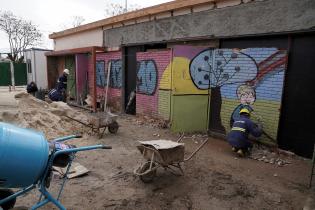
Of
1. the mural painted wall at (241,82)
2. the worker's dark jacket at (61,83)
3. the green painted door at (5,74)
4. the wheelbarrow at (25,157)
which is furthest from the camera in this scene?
the green painted door at (5,74)

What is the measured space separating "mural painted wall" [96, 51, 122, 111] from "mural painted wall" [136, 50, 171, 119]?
5.15 ft

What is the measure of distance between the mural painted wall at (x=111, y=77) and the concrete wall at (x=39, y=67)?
6.28 metres

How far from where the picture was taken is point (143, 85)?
32.4ft

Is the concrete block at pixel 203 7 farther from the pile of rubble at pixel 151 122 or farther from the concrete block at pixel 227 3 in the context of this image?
the pile of rubble at pixel 151 122

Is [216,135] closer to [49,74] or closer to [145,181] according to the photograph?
[145,181]

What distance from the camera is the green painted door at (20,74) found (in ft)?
66.0

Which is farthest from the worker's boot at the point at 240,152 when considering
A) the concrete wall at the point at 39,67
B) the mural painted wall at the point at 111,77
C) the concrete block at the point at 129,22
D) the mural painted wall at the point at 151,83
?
the concrete wall at the point at 39,67

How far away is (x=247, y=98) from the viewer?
268 inches

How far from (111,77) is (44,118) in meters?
4.76

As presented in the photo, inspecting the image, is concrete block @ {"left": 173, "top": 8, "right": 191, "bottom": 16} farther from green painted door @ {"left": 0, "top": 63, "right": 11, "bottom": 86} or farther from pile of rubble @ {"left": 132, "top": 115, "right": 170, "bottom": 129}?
green painted door @ {"left": 0, "top": 63, "right": 11, "bottom": 86}

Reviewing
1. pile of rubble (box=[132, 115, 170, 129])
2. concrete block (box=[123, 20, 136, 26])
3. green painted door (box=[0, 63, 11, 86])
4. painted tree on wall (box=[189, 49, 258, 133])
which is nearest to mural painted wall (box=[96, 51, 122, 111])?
concrete block (box=[123, 20, 136, 26])

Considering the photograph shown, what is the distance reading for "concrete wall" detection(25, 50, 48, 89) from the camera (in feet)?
55.5

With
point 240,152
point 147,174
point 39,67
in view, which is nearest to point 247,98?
point 240,152

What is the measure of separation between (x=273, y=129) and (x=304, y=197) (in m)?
2.37
